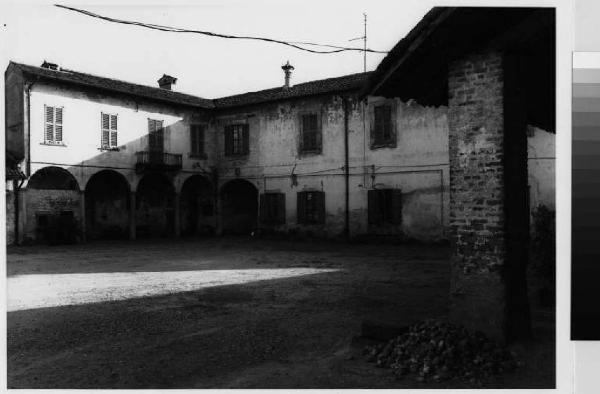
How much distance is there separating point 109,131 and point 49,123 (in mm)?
2448

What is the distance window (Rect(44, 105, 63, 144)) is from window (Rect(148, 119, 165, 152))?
12.8 feet

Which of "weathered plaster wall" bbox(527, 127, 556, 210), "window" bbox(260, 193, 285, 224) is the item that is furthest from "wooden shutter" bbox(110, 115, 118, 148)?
"weathered plaster wall" bbox(527, 127, 556, 210)

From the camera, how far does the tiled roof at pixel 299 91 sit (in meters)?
19.2

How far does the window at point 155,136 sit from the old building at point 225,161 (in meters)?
0.05

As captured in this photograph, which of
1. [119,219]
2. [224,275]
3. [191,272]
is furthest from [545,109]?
[119,219]

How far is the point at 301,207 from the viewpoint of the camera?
2039 cm

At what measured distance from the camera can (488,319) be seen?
15.4ft

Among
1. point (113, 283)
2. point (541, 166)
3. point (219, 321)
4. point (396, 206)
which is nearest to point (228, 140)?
point (396, 206)

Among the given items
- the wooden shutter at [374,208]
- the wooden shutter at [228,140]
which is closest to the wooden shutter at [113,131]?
the wooden shutter at [228,140]

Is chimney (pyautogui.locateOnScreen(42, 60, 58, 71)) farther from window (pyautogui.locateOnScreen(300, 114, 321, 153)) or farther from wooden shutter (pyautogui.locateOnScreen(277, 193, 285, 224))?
wooden shutter (pyautogui.locateOnScreen(277, 193, 285, 224))

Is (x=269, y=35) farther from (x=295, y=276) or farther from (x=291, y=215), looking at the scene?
(x=291, y=215)

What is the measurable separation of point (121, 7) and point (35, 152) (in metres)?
13.6

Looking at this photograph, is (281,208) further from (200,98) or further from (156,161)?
(200,98)

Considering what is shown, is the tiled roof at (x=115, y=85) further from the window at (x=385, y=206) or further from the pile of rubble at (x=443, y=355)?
the pile of rubble at (x=443, y=355)
